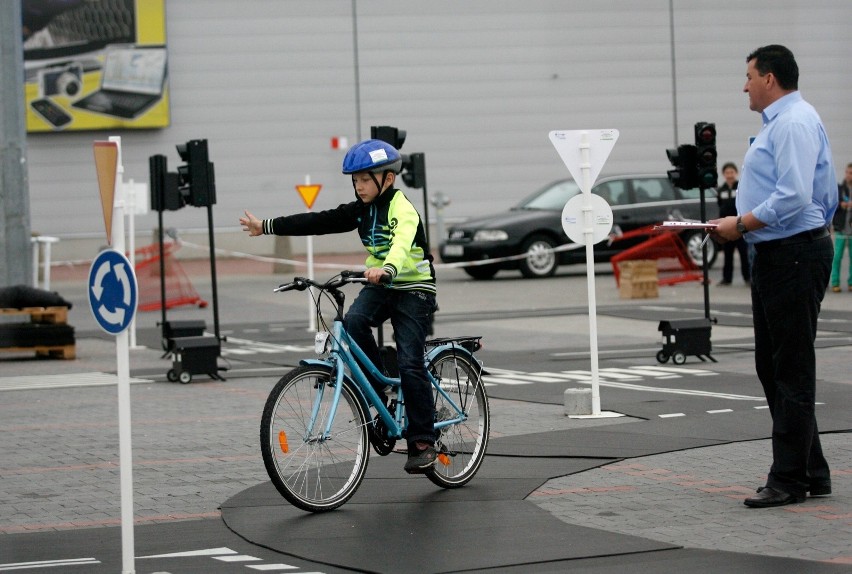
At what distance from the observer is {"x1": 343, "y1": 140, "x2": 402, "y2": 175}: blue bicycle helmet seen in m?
7.90

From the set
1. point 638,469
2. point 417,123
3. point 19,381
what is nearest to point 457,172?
point 417,123

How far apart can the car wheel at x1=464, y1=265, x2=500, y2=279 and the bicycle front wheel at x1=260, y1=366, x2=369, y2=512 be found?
68.6 feet

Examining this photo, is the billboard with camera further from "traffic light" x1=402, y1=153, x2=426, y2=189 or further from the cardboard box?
"traffic light" x1=402, y1=153, x2=426, y2=189

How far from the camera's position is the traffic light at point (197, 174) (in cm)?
1611

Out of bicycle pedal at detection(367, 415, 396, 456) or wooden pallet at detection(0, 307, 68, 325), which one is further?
wooden pallet at detection(0, 307, 68, 325)

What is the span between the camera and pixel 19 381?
15.5 metres

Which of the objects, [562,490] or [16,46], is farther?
[16,46]

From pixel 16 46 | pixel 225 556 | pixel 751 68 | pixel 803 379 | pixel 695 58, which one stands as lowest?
pixel 225 556

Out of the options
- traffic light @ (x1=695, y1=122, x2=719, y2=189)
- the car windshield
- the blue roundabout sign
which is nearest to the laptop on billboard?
the car windshield

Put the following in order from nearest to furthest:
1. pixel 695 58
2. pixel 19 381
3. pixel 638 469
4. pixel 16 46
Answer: pixel 638 469 → pixel 19 381 → pixel 16 46 → pixel 695 58

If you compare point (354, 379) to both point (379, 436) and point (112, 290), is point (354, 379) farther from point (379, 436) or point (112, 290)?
point (112, 290)

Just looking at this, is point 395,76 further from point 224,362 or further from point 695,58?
point 224,362

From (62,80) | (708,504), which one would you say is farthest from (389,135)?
(62,80)

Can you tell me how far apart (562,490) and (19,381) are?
8.64 meters
